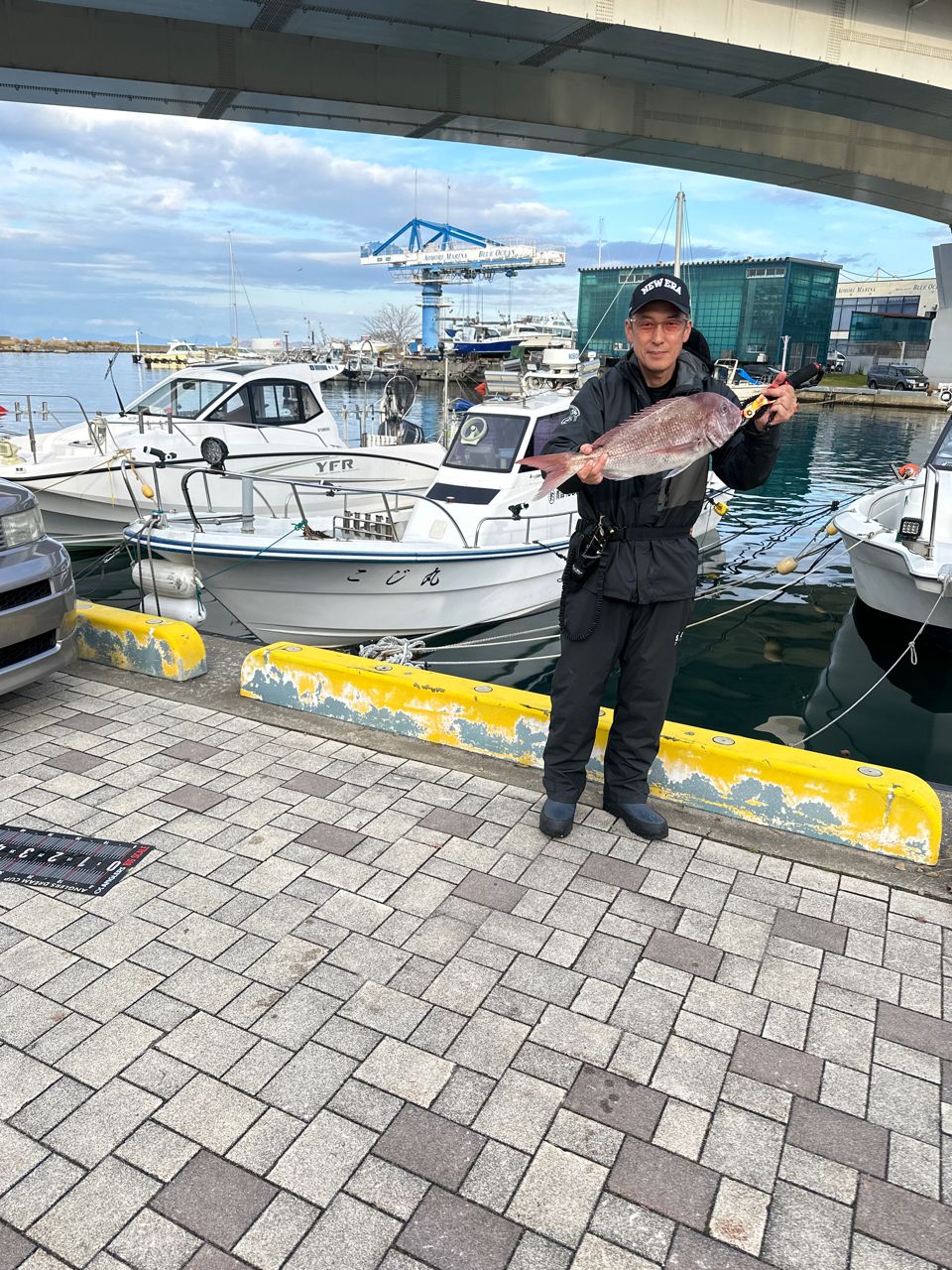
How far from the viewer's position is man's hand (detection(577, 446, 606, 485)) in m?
3.23

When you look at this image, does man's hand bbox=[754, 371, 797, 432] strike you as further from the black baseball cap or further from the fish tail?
the fish tail

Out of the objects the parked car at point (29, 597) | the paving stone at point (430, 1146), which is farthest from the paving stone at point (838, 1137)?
the parked car at point (29, 597)

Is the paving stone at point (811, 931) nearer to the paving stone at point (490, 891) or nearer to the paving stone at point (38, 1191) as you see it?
the paving stone at point (490, 891)

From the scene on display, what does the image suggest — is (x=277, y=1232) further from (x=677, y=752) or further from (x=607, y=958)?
(x=677, y=752)

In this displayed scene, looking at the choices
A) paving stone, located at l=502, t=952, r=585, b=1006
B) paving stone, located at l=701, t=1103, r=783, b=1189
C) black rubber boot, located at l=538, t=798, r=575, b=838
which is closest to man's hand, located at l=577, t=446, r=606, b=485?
black rubber boot, located at l=538, t=798, r=575, b=838

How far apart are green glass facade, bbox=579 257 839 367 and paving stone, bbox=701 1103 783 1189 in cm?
8757

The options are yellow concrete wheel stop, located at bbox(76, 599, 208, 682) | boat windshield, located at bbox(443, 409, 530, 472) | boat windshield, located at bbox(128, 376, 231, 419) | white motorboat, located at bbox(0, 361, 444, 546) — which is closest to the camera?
yellow concrete wheel stop, located at bbox(76, 599, 208, 682)

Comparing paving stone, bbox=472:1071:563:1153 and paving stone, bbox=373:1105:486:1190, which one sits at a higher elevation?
paving stone, bbox=373:1105:486:1190

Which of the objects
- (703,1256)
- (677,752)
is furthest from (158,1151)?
(677,752)

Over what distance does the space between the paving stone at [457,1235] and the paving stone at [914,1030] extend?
1483mm

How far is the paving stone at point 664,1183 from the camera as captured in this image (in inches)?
88.3

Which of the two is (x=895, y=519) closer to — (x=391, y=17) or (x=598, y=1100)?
(x=391, y=17)

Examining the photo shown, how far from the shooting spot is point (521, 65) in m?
13.1

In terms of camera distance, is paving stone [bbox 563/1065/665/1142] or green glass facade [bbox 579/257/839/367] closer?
paving stone [bbox 563/1065/665/1142]
